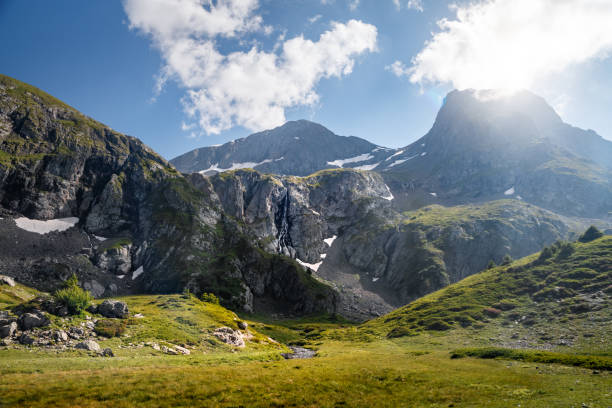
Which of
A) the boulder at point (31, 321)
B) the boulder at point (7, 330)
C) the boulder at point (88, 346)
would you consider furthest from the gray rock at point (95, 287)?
the boulder at point (88, 346)

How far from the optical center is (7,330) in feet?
111

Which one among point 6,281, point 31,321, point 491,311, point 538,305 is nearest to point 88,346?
point 31,321

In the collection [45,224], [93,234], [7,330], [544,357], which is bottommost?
[544,357]

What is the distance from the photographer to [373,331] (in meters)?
97.4

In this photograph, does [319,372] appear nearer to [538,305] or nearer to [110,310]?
[110,310]

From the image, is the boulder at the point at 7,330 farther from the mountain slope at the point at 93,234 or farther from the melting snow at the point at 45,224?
the melting snow at the point at 45,224

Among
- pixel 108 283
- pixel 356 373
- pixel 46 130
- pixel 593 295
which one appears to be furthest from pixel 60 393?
pixel 46 130

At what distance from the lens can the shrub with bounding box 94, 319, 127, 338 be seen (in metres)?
41.3

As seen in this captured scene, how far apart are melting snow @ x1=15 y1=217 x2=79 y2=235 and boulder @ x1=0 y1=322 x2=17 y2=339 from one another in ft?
496

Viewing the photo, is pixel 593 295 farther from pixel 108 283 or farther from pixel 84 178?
pixel 84 178

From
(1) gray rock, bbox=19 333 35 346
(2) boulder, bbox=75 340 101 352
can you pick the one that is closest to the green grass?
(2) boulder, bbox=75 340 101 352

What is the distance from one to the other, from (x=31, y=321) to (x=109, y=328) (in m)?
9.19

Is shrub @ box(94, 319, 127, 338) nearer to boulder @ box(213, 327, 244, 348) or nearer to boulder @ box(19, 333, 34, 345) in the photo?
boulder @ box(19, 333, 34, 345)

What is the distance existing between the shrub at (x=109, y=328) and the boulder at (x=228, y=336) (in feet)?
56.4
